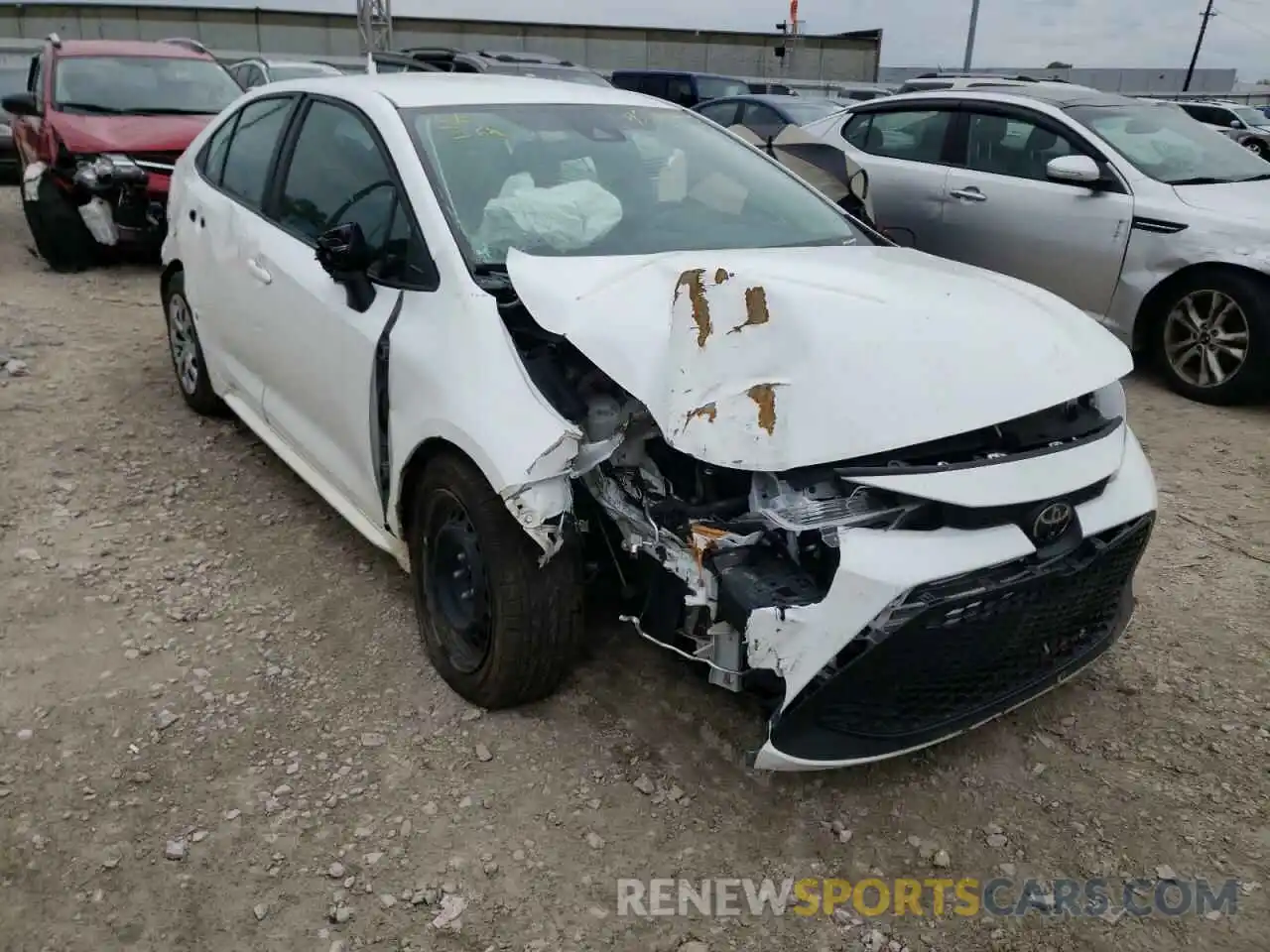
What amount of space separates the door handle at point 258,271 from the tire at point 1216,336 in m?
4.67

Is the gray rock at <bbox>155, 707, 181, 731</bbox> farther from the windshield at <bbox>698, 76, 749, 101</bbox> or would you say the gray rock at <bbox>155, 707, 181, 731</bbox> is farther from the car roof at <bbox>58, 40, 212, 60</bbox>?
the windshield at <bbox>698, 76, 749, 101</bbox>

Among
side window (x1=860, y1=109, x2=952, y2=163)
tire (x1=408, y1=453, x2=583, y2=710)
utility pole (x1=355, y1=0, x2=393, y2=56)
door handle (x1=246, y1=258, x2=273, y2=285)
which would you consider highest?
utility pole (x1=355, y1=0, x2=393, y2=56)

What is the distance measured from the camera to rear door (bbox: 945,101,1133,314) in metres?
5.80

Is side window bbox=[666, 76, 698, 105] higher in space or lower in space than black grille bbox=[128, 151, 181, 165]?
higher

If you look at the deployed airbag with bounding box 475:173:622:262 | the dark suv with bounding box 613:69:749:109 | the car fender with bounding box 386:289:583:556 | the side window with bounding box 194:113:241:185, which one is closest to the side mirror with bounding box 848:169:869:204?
the deployed airbag with bounding box 475:173:622:262

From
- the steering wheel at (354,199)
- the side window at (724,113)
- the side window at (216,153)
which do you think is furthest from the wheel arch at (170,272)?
the side window at (724,113)

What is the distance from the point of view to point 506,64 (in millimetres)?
14281

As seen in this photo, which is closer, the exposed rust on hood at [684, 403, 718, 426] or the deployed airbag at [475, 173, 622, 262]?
the exposed rust on hood at [684, 403, 718, 426]

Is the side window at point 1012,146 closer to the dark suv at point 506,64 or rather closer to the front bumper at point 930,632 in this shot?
the front bumper at point 930,632

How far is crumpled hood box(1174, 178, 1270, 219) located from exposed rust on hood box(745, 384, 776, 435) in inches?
173

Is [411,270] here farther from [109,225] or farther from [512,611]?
[109,225]

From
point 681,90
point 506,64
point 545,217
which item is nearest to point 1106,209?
point 545,217

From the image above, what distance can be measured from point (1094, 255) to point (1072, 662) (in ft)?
13.0

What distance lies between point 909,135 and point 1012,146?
794 mm
